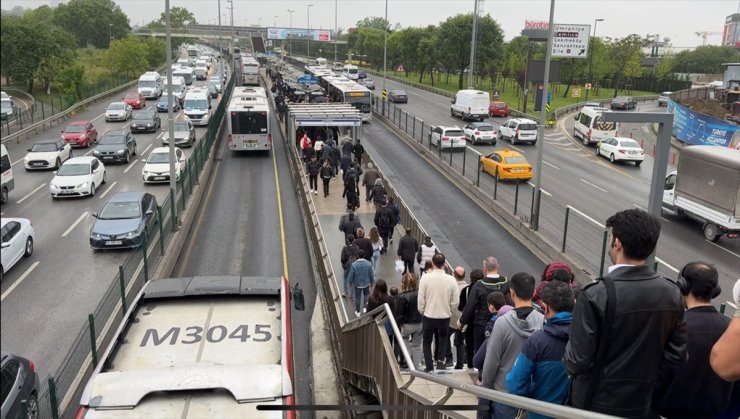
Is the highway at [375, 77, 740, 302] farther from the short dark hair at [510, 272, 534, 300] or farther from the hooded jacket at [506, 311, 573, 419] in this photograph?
the hooded jacket at [506, 311, 573, 419]

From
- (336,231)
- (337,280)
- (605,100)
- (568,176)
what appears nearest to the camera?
(337,280)

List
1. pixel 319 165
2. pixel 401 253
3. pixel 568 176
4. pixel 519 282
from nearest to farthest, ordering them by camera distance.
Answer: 1. pixel 519 282
2. pixel 401 253
3. pixel 319 165
4. pixel 568 176

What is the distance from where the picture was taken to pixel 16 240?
18.2 m

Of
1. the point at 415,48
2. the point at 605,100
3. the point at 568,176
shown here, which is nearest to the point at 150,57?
the point at 415,48

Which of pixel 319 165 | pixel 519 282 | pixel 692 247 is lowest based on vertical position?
pixel 692 247

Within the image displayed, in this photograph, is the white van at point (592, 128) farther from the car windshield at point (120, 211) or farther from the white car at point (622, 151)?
the car windshield at point (120, 211)

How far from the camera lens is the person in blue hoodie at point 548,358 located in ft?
15.6

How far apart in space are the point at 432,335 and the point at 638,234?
610 cm

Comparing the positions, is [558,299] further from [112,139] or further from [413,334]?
[112,139]

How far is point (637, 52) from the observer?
84.4 meters

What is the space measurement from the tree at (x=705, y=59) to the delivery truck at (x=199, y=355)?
142 metres

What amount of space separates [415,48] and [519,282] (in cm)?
9722

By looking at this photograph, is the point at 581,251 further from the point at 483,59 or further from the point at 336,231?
the point at 483,59

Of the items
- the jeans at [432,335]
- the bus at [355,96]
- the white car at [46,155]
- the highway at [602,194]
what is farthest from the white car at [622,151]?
the white car at [46,155]
